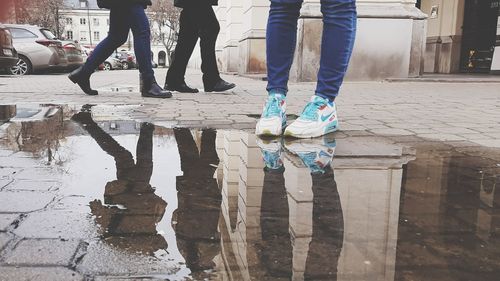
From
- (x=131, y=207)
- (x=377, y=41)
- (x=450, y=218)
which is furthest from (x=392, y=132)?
(x=377, y=41)

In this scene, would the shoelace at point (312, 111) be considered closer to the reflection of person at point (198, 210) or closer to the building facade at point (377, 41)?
the reflection of person at point (198, 210)

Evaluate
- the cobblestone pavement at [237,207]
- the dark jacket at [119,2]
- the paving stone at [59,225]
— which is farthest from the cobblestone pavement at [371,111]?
the paving stone at [59,225]

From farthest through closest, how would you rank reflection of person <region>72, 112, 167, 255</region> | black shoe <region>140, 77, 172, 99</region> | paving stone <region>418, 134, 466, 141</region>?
black shoe <region>140, 77, 172, 99</region>
paving stone <region>418, 134, 466, 141</region>
reflection of person <region>72, 112, 167, 255</region>

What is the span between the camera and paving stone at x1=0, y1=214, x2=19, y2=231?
4.62 ft

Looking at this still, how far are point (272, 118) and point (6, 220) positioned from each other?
173 centimetres

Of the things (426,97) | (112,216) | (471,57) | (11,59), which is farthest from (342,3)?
(471,57)

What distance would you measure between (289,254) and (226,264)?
6.4 inches

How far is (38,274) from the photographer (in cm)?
110

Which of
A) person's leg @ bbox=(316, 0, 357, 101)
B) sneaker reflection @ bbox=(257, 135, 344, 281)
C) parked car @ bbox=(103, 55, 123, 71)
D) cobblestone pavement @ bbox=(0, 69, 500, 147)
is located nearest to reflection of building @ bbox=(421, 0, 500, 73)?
cobblestone pavement @ bbox=(0, 69, 500, 147)

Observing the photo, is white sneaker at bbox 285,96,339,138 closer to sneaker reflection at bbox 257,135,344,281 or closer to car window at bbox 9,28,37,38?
sneaker reflection at bbox 257,135,344,281

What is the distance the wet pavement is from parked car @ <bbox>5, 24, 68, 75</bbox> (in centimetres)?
1279

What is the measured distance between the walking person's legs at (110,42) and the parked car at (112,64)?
23877mm

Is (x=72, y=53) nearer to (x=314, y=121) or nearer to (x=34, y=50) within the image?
(x=34, y=50)

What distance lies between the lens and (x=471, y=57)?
14.8 m
